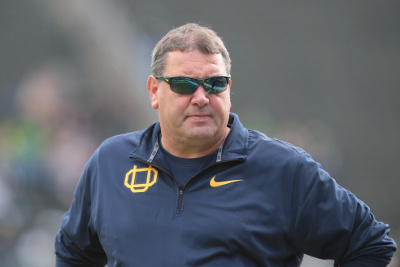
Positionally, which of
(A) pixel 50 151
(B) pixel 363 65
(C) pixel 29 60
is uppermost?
(B) pixel 363 65

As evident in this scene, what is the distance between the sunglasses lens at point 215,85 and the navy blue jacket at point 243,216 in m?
0.21

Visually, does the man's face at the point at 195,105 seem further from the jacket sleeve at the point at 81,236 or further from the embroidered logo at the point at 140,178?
the jacket sleeve at the point at 81,236

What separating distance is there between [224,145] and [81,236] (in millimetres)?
822

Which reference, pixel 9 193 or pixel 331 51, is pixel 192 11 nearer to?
pixel 331 51

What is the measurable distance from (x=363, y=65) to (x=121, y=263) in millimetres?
5275

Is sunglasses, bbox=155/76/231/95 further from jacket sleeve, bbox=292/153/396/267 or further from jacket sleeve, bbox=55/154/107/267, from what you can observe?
jacket sleeve, bbox=55/154/107/267

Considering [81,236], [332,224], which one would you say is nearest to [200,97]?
[332,224]

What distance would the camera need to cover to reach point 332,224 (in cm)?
230

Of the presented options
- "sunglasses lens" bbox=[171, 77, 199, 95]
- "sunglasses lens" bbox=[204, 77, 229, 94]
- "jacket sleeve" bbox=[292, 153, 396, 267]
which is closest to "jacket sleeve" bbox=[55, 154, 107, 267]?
"sunglasses lens" bbox=[171, 77, 199, 95]

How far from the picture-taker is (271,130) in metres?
6.69

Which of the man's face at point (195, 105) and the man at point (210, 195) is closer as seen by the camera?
the man at point (210, 195)

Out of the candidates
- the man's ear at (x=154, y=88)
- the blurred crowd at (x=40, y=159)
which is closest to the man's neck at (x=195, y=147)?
the man's ear at (x=154, y=88)

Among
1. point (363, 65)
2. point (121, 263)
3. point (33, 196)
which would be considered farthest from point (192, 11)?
point (121, 263)

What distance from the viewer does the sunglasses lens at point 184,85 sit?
8.07ft
